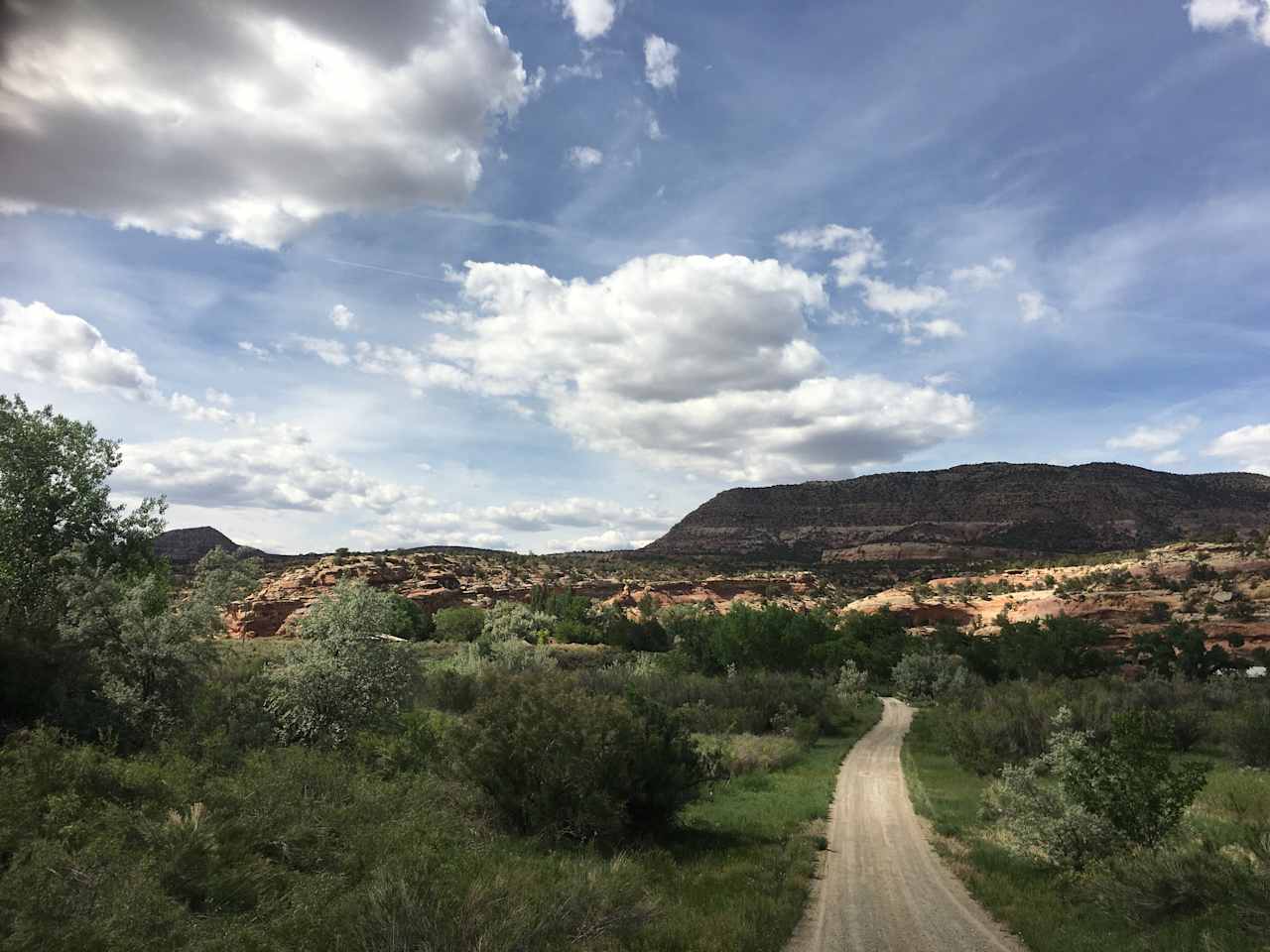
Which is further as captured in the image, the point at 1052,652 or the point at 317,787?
the point at 1052,652

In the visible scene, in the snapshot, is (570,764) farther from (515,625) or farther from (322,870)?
(515,625)

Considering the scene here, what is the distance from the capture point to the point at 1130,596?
68.1 meters

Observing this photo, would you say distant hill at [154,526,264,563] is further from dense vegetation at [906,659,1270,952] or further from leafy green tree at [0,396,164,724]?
dense vegetation at [906,659,1270,952]

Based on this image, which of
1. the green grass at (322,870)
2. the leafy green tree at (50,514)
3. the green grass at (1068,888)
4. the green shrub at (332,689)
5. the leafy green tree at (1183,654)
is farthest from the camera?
the leafy green tree at (1183,654)

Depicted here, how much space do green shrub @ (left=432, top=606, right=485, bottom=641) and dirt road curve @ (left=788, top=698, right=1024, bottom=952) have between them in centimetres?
5654

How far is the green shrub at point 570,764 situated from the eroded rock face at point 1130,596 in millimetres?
62273

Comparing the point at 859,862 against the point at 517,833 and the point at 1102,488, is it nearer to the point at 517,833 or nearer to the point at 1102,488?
the point at 517,833

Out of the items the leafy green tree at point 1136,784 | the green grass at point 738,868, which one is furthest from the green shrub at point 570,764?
the leafy green tree at point 1136,784

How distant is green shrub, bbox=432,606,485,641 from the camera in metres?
72.6

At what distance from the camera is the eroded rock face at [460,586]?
8531 cm

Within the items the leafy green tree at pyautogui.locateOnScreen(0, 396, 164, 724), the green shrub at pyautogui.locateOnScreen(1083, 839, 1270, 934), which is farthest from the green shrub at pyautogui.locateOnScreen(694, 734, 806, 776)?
the leafy green tree at pyautogui.locateOnScreen(0, 396, 164, 724)

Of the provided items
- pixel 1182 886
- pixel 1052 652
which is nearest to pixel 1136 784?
pixel 1182 886

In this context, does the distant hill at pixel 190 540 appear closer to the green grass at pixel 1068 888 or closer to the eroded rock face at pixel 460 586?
the eroded rock face at pixel 460 586

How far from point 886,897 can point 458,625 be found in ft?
216
